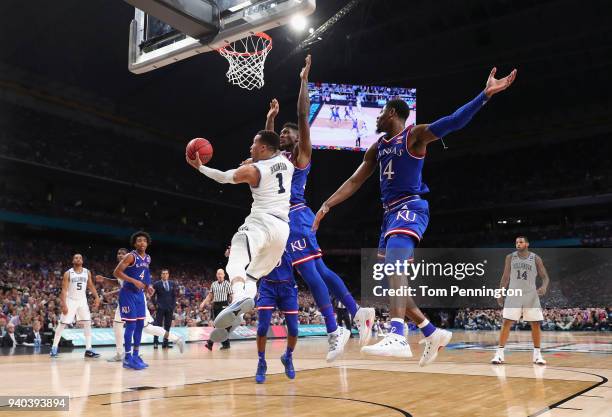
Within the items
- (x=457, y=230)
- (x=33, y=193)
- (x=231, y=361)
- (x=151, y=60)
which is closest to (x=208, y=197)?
(x=33, y=193)

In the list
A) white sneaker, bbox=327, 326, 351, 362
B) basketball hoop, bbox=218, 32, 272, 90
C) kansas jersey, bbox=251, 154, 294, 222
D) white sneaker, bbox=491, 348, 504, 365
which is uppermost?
basketball hoop, bbox=218, 32, 272, 90

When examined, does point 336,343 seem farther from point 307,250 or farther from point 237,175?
point 237,175

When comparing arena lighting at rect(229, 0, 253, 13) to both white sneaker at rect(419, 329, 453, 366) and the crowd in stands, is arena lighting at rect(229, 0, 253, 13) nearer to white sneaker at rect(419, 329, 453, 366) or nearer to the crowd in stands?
white sneaker at rect(419, 329, 453, 366)

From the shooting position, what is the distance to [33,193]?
83.1 feet

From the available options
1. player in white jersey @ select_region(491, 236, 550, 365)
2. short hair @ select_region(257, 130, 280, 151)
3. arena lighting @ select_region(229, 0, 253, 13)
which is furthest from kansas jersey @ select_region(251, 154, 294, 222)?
player in white jersey @ select_region(491, 236, 550, 365)

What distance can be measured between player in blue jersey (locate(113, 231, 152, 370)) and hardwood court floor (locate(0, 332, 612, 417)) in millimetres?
527

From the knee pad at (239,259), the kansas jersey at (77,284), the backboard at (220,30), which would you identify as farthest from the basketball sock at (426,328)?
the kansas jersey at (77,284)

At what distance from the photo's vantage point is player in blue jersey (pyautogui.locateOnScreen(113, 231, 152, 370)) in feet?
27.2

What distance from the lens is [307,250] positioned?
20.5ft

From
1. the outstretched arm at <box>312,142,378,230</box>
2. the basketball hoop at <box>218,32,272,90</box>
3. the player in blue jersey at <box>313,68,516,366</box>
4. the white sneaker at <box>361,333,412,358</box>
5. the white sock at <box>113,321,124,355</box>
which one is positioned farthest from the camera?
the basketball hoop at <box>218,32,272,90</box>

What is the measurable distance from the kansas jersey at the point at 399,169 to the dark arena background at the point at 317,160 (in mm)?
4397

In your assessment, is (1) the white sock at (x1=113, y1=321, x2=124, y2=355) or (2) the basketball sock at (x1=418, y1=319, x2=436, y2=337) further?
(1) the white sock at (x1=113, y1=321, x2=124, y2=355)

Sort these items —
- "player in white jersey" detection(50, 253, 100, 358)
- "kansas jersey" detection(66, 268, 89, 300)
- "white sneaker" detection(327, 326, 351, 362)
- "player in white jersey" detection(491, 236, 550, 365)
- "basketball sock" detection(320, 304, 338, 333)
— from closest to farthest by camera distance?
"white sneaker" detection(327, 326, 351, 362), "basketball sock" detection(320, 304, 338, 333), "player in white jersey" detection(491, 236, 550, 365), "player in white jersey" detection(50, 253, 100, 358), "kansas jersey" detection(66, 268, 89, 300)

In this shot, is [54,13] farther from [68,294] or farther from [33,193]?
[68,294]
